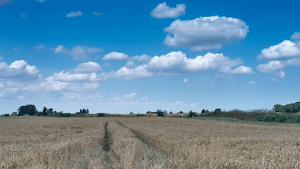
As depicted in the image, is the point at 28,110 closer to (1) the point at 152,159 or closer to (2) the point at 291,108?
(2) the point at 291,108

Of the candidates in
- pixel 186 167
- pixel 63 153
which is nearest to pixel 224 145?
pixel 186 167

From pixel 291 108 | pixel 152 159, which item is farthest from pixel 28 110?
pixel 152 159

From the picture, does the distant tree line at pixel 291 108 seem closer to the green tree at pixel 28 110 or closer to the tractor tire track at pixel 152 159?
the green tree at pixel 28 110

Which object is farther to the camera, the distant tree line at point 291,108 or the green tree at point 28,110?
the green tree at point 28,110

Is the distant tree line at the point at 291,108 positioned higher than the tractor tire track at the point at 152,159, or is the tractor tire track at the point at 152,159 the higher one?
the distant tree line at the point at 291,108

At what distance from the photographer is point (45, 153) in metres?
11.3

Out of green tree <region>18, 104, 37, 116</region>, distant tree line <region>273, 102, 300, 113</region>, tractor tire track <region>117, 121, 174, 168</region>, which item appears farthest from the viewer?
green tree <region>18, 104, 37, 116</region>

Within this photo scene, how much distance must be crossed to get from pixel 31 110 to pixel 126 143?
159m

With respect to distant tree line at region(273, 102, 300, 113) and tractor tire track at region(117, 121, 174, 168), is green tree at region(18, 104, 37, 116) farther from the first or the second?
tractor tire track at region(117, 121, 174, 168)

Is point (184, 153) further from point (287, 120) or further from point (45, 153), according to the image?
point (287, 120)

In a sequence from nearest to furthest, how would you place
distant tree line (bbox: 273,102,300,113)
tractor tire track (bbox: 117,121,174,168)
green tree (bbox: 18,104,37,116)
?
tractor tire track (bbox: 117,121,174,168), distant tree line (bbox: 273,102,300,113), green tree (bbox: 18,104,37,116)

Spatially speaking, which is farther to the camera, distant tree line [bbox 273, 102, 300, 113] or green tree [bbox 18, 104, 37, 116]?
green tree [bbox 18, 104, 37, 116]

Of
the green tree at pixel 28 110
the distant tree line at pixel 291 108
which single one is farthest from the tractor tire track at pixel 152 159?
the green tree at pixel 28 110

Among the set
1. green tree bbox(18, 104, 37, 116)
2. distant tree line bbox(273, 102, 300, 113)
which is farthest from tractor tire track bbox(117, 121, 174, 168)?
green tree bbox(18, 104, 37, 116)
